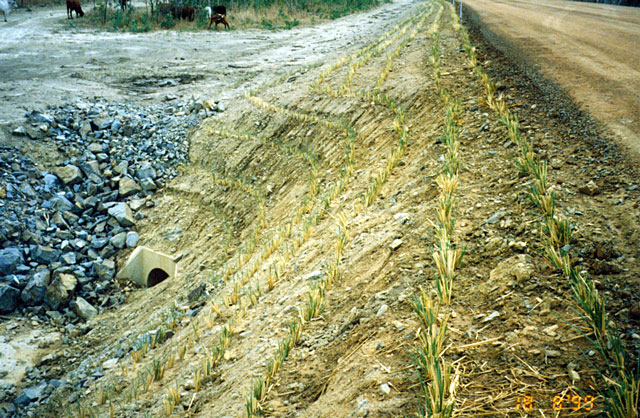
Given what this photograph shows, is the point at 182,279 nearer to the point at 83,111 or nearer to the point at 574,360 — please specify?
the point at 574,360

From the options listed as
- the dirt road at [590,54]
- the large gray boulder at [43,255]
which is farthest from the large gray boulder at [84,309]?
the dirt road at [590,54]

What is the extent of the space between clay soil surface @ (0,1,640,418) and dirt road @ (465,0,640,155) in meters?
0.43

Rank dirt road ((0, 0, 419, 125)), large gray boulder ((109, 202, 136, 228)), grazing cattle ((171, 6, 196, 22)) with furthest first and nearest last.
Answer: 1. grazing cattle ((171, 6, 196, 22))
2. dirt road ((0, 0, 419, 125))
3. large gray boulder ((109, 202, 136, 228))

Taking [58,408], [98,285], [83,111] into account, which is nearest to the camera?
[58,408]

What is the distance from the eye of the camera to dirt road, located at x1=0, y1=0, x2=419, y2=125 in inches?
487

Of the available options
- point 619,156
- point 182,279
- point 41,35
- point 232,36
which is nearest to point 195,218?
point 182,279

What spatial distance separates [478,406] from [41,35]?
23228 millimetres

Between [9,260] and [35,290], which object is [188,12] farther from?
[35,290]

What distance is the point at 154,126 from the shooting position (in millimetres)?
11031

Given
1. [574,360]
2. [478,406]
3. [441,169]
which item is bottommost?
[478,406]

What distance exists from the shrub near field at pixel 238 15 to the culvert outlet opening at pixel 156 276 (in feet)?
57.3

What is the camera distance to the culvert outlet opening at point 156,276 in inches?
314

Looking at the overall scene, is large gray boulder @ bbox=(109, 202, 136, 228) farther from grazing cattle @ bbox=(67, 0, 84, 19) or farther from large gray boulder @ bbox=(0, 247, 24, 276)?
grazing cattle @ bbox=(67, 0, 84, 19)

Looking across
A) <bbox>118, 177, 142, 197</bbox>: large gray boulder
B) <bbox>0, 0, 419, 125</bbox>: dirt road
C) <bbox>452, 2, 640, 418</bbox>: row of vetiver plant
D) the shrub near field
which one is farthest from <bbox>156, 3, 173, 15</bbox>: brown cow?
<bbox>452, 2, 640, 418</bbox>: row of vetiver plant
